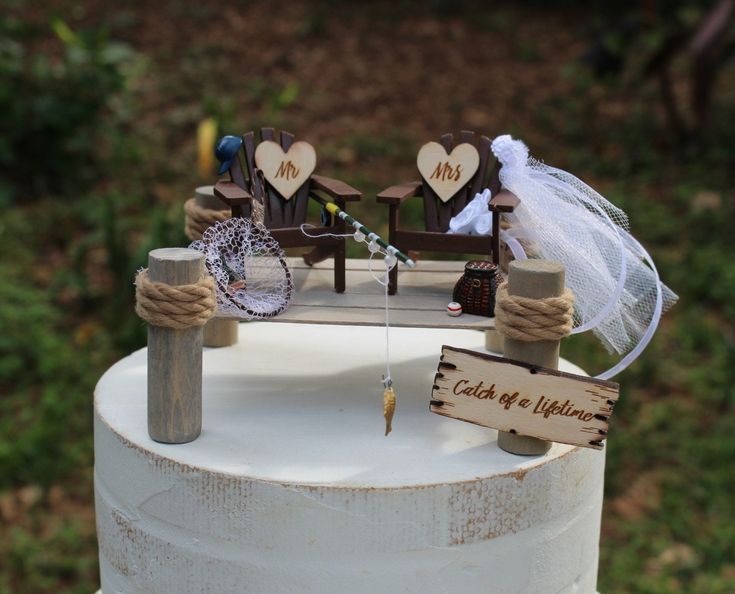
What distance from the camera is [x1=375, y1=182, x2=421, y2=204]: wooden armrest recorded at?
6.20 ft

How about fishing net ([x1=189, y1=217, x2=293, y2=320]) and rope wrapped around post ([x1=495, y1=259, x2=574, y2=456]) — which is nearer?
rope wrapped around post ([x1=495, y1=259, x2=574, y2=456])

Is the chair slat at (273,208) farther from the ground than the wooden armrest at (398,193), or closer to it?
closer to it

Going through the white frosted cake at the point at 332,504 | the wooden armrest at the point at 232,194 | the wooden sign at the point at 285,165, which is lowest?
the white frosted cake at the point at 332,504

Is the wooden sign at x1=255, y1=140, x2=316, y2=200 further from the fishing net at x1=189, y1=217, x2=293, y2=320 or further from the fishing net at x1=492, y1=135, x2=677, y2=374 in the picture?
the fishing net at x1=492, y1=135, x2=677, y2=374

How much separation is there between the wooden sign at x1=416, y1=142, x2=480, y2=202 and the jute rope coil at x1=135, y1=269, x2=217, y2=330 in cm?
54

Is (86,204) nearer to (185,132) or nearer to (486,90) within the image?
(185,132)

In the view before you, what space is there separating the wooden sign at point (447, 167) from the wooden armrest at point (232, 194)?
1.15ft

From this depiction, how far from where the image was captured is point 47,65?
4.87 meters

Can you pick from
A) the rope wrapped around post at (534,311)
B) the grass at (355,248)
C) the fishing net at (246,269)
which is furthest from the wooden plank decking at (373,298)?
the grass at (355,248)

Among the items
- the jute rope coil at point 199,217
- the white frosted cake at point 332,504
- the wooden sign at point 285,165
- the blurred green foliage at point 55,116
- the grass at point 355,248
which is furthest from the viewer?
the blurred green foliage at point 55,116

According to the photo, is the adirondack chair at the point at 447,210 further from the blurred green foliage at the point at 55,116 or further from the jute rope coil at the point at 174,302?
the blurred green foliage at the point at 55,116

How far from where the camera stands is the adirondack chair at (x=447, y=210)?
1885mm

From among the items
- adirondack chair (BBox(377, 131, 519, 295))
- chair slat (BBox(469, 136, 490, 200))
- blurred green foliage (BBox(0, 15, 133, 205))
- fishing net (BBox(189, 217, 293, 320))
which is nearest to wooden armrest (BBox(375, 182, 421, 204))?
adirondack chair (BBox(377, 131, 519, 295))

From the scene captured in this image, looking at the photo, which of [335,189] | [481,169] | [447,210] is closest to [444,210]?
[447,210]
